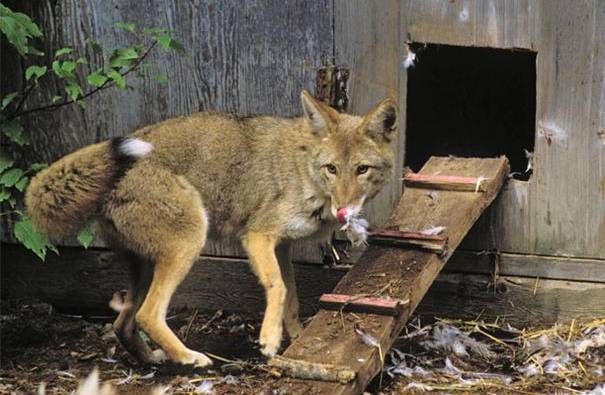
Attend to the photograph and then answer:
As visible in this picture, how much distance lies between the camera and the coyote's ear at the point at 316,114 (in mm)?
5031

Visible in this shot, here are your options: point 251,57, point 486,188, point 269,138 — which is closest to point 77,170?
point 269,138

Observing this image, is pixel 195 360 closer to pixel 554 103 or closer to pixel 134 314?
pixel 134 314

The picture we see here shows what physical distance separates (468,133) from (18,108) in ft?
12.3

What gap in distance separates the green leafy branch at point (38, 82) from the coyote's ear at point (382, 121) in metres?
1.23

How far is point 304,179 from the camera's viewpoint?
5.14 meters

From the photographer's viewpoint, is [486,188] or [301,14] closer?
[486,188]

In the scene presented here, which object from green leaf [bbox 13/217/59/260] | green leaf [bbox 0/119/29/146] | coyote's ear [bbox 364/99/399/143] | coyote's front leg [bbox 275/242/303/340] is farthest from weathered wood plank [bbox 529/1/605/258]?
green leaf [bbox 0/119/29/146]

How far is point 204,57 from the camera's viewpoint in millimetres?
5812

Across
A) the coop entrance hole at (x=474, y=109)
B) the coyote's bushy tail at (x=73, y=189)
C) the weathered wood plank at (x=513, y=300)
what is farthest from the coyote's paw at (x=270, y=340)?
the coop entrance hole at (x=474, y=109)

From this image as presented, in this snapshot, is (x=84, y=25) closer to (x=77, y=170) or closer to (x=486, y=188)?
(x=77, y=170)

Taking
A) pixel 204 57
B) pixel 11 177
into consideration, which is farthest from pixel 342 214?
pixel 11 177

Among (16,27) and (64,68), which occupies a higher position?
(16,27)

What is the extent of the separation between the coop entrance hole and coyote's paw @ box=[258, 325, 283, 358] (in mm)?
2966

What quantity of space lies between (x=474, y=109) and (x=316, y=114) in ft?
9.72
